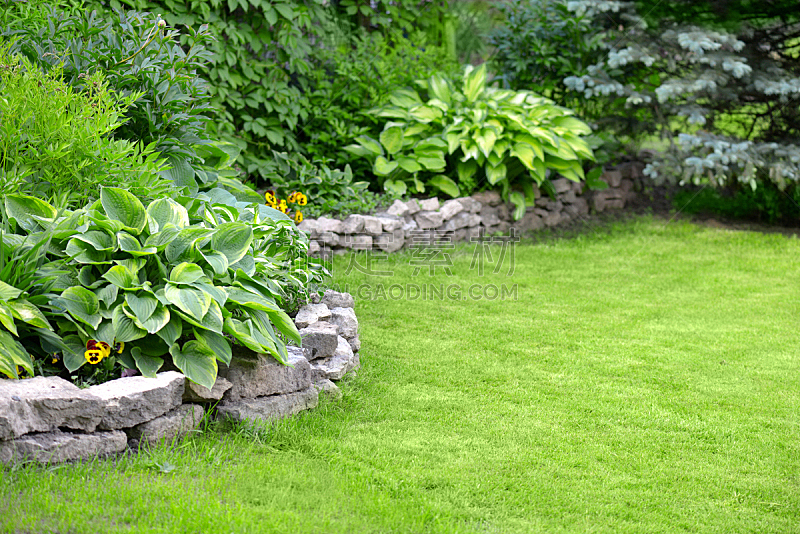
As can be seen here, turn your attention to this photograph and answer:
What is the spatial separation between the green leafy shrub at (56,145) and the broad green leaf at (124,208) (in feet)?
0.79

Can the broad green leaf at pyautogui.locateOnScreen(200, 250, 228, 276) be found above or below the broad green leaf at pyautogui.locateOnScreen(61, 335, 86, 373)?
above

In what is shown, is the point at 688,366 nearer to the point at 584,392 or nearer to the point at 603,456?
the point at 584,392

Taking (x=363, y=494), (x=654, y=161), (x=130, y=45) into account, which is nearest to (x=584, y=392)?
(x=363, y=494)

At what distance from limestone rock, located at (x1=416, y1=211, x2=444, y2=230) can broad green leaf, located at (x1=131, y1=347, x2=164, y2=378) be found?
10.9 ft

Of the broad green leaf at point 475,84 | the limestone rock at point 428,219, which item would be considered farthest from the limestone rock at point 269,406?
the broad green leaf at point 475,84

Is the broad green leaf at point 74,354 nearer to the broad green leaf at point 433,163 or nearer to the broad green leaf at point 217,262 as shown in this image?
the broad green leaf at point 217,262

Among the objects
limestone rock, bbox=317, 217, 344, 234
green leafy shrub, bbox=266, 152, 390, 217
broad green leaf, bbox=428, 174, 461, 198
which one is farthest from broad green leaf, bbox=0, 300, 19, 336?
broad green leaf, bbox=428, 174, 461, 198

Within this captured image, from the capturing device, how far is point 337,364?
319 centimetres

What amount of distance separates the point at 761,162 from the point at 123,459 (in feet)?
18.8

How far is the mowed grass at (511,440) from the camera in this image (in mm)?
2221

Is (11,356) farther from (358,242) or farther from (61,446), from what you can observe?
(358,242)

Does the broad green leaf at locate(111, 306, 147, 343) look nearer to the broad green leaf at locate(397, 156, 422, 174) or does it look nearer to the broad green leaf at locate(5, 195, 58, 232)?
the broad green leaf at locate(5, 195, 58, 232)

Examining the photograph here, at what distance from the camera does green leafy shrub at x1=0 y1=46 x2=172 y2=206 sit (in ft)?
9.20

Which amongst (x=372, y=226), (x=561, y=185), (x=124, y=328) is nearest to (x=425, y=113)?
(x=372, y=226)
